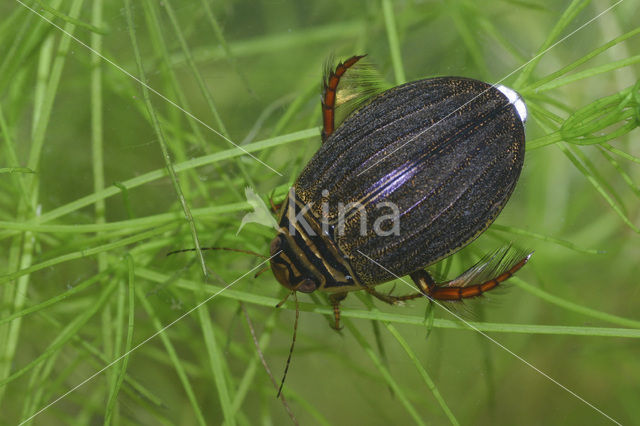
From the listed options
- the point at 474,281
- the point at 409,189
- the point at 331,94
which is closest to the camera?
the point at 409,189

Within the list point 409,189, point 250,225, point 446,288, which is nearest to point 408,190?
point 409,189

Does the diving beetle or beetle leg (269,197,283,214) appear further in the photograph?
beetle leg (269,197,283,214)

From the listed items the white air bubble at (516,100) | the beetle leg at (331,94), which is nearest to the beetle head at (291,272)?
the beetle leg at (331,94)

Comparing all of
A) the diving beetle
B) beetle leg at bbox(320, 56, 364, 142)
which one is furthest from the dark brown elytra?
beetle leg at bbox(320, 56, 364, 142)

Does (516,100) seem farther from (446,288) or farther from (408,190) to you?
(446,288)

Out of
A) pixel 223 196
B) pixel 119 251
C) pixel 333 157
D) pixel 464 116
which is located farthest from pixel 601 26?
pixel 119 251

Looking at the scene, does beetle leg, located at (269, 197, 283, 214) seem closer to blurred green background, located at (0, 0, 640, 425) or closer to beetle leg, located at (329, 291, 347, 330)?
blurred green background, located at (0, 0, 640, 425)

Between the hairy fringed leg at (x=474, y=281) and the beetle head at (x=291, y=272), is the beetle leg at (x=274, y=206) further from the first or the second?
the hairy fringed leg at (x=474, y=281)
